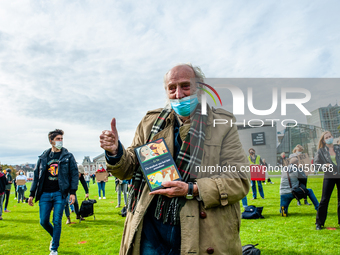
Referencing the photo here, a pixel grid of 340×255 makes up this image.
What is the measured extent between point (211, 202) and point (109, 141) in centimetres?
89

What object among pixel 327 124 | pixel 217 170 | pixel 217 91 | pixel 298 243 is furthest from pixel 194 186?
pixel 298 243

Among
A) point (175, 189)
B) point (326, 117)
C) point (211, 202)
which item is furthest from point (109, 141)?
point (326, 117)

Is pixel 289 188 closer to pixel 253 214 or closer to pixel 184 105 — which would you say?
pixel 253 214

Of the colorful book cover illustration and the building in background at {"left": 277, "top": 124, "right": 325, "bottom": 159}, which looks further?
the building in background at {"left": 277, "top": 124, "right": 325, "bottom": 159}

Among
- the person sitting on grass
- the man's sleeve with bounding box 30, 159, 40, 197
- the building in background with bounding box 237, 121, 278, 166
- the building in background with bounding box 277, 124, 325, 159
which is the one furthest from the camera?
the person sitting on grass

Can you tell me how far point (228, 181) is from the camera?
1.86 metres

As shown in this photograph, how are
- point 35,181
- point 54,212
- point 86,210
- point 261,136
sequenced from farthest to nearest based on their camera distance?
point 86,210
point 35,181
point 54,212
point 261,136

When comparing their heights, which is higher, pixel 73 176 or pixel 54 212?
pixel 73 176

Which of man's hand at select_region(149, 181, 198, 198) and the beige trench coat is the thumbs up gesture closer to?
the beige trench coat

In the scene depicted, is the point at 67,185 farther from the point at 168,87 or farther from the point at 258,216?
the point at 258,216

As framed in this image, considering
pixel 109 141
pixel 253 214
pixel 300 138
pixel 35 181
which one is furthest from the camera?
pixel 253 214

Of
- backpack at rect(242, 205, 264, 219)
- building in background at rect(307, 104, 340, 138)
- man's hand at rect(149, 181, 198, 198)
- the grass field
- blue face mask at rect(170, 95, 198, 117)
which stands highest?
building in background at rect(307, 104, 340, 138)

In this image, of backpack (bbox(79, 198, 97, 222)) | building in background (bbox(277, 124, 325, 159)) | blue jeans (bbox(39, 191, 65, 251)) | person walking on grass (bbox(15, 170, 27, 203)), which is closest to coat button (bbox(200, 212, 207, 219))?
building in background (bbox(277, 124, 325, 159))

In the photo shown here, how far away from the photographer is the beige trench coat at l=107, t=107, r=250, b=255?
1781mm
